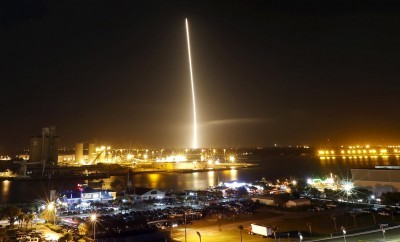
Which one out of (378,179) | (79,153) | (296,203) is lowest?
(296,203)

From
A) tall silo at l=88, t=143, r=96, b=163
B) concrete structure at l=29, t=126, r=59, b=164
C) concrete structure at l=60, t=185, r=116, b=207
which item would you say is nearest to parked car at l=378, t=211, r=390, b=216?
concrete structure at l=60, t=185, r=116, b=207

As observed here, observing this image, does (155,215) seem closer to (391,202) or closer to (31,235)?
(31,235)

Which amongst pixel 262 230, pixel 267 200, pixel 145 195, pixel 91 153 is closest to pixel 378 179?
pixel 267 200

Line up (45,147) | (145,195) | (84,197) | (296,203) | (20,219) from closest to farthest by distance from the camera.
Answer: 1. (20,219)
2. (296,203)
3. (84,197)
4. (145,195)
5. (45,147)

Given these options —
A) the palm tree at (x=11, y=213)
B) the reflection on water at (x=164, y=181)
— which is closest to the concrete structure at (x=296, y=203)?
the palm tree at (x=11, y=213)

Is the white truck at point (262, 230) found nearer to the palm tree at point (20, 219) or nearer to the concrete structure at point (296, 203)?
the concrete structure at point (296, 203)

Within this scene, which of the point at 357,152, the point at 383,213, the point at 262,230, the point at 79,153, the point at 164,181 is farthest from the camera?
the point at 357,152

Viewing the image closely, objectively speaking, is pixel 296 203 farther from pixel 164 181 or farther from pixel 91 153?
pixel 91 153
